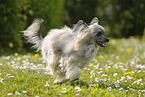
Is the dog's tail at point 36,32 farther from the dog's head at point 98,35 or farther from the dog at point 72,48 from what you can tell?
the dog's head at point 98,35

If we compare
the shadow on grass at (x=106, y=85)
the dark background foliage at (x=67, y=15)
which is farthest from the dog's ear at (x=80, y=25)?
the dark background foliage at (x=67, y=15)

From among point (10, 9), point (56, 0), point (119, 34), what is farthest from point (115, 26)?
point (10, 9)

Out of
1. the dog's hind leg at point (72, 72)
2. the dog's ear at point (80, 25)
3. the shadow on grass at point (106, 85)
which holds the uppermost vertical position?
the dog's ear at point (80, 25)

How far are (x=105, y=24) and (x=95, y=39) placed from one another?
12012 mm

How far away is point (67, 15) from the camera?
17312mm

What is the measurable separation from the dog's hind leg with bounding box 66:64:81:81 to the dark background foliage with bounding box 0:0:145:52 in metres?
4.42

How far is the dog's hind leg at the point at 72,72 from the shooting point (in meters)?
4.32

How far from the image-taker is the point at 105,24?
52.9 ft

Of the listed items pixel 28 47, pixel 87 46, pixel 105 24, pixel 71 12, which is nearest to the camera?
pixel 87 46

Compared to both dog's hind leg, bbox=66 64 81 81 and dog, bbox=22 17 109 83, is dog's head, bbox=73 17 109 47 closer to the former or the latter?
dog, bbox=22 17 109 83

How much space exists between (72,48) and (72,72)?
1.45 ft

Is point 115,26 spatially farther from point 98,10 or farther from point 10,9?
point 10,9

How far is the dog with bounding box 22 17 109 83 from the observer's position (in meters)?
4.32

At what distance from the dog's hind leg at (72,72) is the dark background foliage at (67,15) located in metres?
4.42
